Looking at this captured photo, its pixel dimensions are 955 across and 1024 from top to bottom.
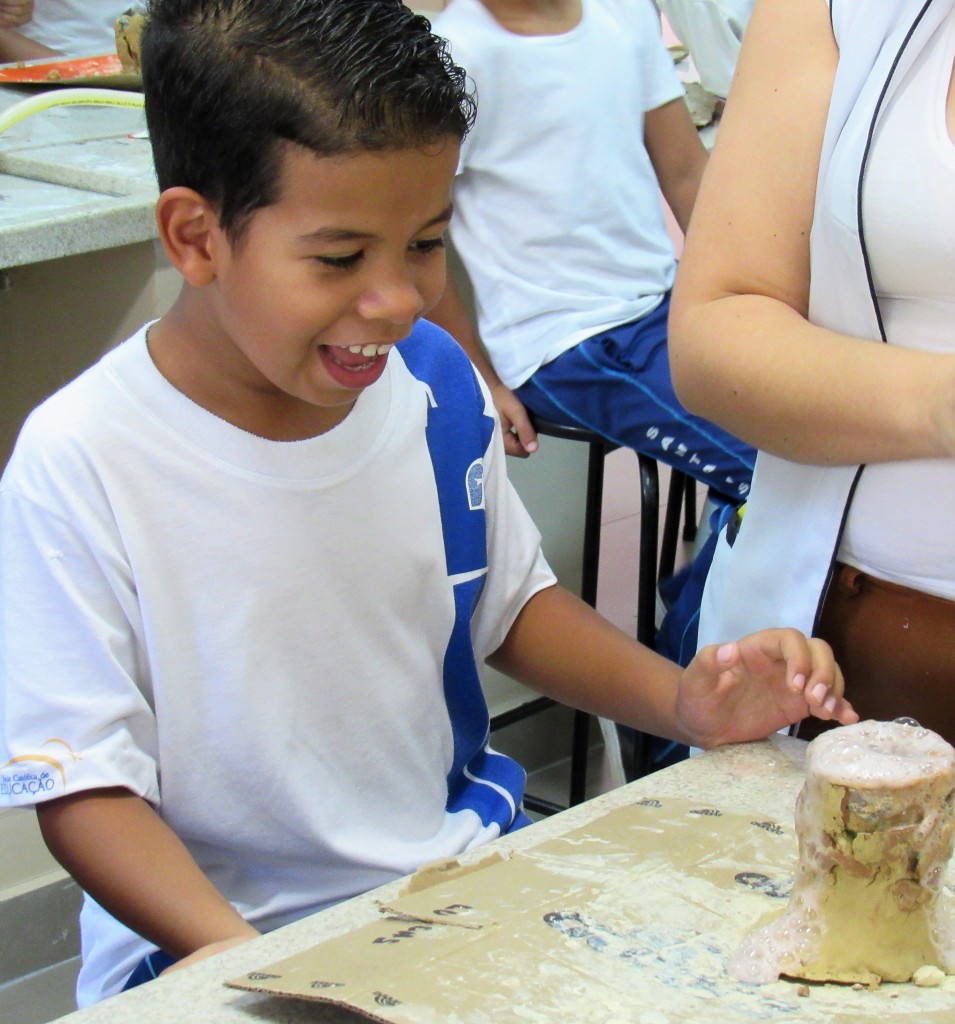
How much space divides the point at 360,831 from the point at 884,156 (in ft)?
2.09

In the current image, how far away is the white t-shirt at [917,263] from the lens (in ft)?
3.22

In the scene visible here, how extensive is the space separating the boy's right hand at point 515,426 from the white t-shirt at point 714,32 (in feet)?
3.39

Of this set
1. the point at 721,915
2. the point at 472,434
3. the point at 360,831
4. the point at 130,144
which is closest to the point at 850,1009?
the point at 721,915

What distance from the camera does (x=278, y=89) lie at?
2.93 feet

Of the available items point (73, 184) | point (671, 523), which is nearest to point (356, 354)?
point (73, 184)

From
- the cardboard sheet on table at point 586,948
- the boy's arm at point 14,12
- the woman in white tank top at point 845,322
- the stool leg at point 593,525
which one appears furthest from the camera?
the boy's arm at point 14,12

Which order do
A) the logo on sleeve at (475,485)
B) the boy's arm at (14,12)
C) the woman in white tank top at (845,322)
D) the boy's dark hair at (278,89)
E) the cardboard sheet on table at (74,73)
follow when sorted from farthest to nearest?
the boy's arm at (14,12) < the cardboard sheet on table at (74,73) < the logo on sleeve at (475,485) < the woman in white tank top at (845,322) < the boy's dark hair at (278,89)

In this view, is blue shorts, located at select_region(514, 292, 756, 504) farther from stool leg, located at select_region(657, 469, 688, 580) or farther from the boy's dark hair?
the boy's dark hair

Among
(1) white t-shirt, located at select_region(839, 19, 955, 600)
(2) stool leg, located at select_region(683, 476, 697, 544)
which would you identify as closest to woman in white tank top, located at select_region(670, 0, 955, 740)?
(1) white t-shirt, located at select_region(839, 19, 955, 600)

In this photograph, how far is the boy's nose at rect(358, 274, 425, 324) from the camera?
35.4 inches

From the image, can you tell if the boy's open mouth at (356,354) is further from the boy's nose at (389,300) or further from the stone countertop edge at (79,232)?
the stone countertop edge at (79,232)

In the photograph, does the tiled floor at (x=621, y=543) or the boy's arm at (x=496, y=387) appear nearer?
the boy's arm at (x=496, y=387)

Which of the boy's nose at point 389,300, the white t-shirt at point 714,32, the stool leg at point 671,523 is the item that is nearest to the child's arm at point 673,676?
the boy's nose at point 389,300

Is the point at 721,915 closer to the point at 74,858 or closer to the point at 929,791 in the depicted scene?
the point at 929,791
